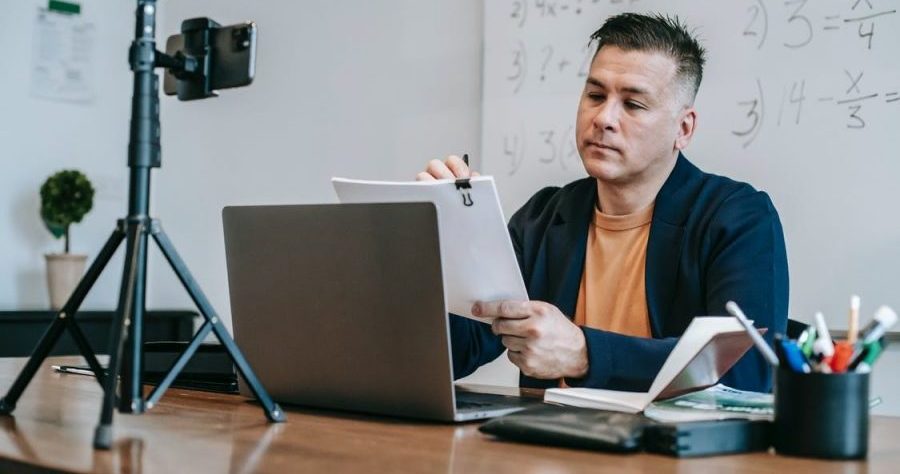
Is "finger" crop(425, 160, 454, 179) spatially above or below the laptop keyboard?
above

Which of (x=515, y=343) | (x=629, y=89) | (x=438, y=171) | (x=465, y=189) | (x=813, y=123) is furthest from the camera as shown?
(x=813, y=123)

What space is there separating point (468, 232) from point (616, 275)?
745 mm

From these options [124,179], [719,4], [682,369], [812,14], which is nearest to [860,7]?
[812,14]

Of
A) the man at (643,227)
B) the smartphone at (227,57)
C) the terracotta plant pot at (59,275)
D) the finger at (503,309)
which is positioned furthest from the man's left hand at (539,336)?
the terracotta plant pot at (59,275)

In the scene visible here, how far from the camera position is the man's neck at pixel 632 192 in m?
1.87

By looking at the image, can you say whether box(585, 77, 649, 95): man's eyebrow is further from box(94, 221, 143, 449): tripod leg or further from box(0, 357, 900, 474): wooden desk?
box(94, 221, 143, 449): tripod leg

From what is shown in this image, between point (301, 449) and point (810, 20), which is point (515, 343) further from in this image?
point (810, 20)

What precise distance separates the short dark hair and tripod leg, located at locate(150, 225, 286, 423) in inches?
40.4

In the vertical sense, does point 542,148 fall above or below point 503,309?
above

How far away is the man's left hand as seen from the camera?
50.8 inches

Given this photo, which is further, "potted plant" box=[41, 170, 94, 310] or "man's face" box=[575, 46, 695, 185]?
"potted plant" box=[41, 170, 94, 310]

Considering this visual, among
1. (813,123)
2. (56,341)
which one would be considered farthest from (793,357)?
(813,123)

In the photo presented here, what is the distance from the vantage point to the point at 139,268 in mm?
968

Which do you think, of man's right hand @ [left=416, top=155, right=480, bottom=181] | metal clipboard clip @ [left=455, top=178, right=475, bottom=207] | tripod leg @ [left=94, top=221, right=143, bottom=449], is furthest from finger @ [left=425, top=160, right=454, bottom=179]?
tripod leg @ [left=94, top=221, right=143, bottom=449]
